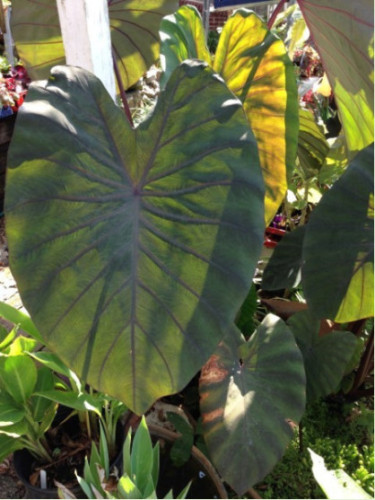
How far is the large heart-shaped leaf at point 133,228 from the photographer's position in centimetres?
83

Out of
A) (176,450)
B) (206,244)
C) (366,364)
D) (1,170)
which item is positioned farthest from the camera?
(1,170)

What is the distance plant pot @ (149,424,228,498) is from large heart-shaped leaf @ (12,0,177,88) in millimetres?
1253

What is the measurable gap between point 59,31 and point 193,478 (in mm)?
1396

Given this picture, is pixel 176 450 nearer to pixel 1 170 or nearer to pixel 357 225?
pixel 357 225

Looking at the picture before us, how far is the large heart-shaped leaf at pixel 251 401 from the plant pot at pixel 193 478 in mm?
225

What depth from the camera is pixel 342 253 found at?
1.07 metres

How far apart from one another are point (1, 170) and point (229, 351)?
213cm

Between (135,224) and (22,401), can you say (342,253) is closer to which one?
(135,224)

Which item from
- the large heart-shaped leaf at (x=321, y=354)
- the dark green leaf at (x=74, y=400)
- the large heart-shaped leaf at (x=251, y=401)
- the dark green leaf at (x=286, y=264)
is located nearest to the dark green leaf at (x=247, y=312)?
the dark green leaf at (x=286, y=264)

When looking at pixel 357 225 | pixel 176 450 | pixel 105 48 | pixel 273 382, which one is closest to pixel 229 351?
pixel 273 382

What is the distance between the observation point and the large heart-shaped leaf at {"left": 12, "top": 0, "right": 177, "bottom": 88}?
5.02 feet

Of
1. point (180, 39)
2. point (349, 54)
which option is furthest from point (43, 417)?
point (349, 54)

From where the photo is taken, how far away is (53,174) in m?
0.85

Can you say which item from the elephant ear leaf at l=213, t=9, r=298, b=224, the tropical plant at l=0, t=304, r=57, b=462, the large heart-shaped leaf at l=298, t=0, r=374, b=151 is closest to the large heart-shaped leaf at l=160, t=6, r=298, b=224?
the elephant ear leaf at l=213, t=9, r=298, b=224
